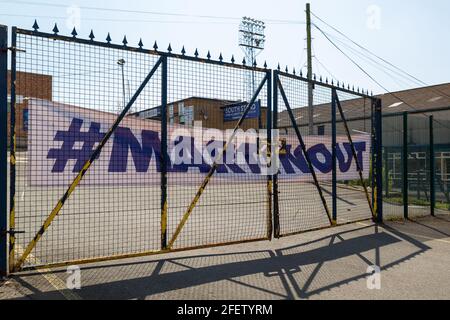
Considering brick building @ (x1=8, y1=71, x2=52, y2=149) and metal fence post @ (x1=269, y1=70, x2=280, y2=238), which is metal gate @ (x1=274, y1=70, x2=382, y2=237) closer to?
metal fence post @ (x1=269, y1=70, x2=280, y2=238)

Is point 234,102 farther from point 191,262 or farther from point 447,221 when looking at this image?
point 447,221

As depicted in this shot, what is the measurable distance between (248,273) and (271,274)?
32cm

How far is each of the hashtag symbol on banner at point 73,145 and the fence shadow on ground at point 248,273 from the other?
4.88 ft

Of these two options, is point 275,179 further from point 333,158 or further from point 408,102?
point 408,102

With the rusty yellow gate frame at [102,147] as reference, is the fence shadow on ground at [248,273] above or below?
below

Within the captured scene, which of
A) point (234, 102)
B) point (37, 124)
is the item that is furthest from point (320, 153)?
point (37, 124)

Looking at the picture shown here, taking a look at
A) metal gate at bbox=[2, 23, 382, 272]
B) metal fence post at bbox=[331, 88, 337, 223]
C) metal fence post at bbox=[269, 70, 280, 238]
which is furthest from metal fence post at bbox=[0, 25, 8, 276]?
metal fence post at bbox=[331, 88, 337, 223]

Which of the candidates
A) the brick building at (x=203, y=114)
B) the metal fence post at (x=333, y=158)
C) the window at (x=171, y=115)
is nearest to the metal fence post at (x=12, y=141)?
the brick building at (x=203, y=114)

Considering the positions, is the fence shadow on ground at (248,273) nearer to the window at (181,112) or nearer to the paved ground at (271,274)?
the paved ground at (271,274)

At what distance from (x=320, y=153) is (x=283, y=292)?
4943 millimetres

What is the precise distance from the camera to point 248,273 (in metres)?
5.22

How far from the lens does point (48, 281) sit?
184 inches

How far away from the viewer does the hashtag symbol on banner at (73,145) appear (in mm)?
5152

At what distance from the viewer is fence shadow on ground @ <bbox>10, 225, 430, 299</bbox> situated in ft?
14.7
